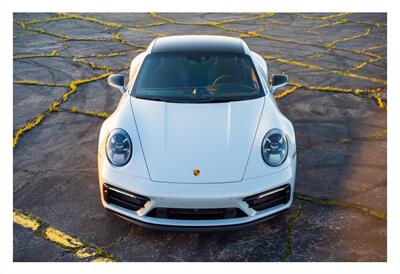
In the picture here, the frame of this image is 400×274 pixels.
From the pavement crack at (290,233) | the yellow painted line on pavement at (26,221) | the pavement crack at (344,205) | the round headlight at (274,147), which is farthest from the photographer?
the pavement crack at (344,205)

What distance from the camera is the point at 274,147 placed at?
3.91 m

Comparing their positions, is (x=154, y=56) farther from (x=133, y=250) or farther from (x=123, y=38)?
(x=123, y=38)

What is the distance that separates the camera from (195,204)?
348 cm

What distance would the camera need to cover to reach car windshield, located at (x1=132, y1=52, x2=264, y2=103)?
4523 mm

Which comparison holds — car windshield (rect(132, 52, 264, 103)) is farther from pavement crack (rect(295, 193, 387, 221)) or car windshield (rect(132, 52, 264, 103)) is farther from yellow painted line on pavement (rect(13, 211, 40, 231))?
yellow painted line on pavement (rect(13, 211, 40, 231))

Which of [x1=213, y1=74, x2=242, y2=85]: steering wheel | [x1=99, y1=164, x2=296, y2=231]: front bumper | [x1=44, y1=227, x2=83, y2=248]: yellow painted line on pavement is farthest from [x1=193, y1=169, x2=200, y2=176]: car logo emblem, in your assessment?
[x1=213, y1=74, x2=242, y2=85]: steering wheel

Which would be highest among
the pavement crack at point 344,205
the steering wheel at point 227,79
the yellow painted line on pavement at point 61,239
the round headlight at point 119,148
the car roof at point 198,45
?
the car roof at point 198,45

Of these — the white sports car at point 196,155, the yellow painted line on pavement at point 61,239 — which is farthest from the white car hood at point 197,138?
the yellow painted line on pavement at point 61,239

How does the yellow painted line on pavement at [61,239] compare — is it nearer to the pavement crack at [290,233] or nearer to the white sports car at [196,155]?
the white sports car at [196,155]

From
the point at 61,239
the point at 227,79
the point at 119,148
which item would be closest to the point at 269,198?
the point at 119,148

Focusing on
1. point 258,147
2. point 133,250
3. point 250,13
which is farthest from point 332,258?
point 250,13

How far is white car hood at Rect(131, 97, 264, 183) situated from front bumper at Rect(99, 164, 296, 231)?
0.25 feet

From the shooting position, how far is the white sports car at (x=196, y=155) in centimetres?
354

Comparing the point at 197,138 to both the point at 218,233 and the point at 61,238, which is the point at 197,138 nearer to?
the point at 218,233
